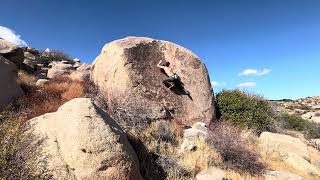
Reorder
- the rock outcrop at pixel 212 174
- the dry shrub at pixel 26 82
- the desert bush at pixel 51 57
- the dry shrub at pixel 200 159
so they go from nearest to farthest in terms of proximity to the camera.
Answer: the rock outcrop at pixel 212 174 < the dry shrub at pixel 200 159 < the dry shrub at pixel 26 82 < the desert bush at pixel 51 57

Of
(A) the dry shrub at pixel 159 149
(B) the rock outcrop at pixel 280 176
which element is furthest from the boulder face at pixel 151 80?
(B) the rock outcrop at pixel 280 176

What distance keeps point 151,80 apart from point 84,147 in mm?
8490

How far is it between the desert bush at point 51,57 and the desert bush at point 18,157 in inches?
1033

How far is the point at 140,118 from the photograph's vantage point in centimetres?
1363

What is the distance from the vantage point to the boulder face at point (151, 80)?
49.9ft

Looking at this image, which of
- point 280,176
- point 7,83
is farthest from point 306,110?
point 7,83

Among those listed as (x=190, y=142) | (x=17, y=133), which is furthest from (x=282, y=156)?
(x=17, y=133)

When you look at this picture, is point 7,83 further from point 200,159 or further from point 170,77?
point 200,159

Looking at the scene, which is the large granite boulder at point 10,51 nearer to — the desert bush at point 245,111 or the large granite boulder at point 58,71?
the large granite boulder at point 58,71

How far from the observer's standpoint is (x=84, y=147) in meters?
7.94

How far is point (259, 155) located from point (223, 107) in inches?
169

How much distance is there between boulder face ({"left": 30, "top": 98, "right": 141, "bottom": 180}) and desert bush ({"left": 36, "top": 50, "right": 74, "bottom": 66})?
82.5 feet

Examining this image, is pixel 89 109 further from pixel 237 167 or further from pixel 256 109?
pixel 256 109

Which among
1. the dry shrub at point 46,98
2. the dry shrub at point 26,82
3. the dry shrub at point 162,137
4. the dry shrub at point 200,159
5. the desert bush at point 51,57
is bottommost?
the dry shrub at point 200,159
